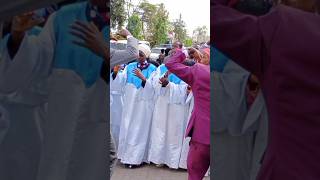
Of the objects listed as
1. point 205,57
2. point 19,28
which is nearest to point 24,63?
point 19,28

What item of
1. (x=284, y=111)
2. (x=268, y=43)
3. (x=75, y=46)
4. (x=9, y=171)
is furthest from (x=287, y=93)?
(x=9, y=171)

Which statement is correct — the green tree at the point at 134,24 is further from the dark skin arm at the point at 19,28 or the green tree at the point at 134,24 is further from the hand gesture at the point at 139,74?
the dark skin arm at the point at 19,28

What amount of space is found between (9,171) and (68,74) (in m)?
0.48

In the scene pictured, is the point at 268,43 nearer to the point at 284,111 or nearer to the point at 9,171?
the point at 284,111

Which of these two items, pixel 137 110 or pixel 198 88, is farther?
pixel 137 110

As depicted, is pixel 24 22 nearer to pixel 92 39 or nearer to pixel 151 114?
pixel 92 39

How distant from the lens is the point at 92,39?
1726mm

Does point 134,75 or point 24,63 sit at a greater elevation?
point 24,63

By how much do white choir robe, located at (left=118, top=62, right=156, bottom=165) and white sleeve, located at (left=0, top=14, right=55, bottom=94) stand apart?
388cm

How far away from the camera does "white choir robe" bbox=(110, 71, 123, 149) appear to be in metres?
5.91

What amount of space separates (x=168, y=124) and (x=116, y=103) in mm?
783

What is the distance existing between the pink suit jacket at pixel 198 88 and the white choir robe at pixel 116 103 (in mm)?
2402

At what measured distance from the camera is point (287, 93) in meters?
1.47

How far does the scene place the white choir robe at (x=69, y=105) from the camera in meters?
1.73
